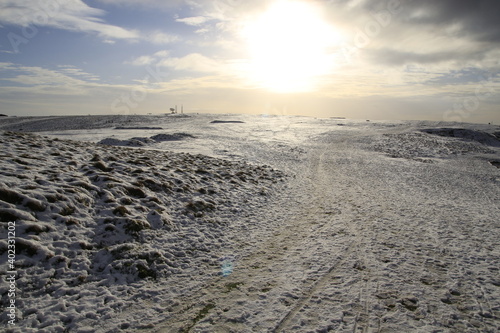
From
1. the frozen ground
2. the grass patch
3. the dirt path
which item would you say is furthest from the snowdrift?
the dirt path

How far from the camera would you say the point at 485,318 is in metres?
5.00

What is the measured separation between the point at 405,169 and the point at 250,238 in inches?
776

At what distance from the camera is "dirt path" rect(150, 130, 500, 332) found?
4.84m

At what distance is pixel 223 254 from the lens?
7.47 m

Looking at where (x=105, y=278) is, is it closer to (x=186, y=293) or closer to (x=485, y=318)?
(x=186, y=293)

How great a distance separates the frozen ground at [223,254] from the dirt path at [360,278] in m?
0.03

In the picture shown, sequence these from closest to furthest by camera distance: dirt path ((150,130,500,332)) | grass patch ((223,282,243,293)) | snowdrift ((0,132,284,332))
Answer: dirt path ((150,130,500,332)) → snowdrift ((0,132,284,332)) → grass patch ((223,282,243,293))

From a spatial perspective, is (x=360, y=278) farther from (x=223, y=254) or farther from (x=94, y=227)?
(x=94, y=227)

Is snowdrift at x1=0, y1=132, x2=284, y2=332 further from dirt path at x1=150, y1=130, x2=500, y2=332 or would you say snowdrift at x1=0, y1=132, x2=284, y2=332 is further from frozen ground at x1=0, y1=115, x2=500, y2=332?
dirt path at x1=150, y1=130, x2=500, y2=332

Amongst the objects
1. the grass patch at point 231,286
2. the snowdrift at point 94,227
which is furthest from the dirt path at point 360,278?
the snowdrift at point 94,227

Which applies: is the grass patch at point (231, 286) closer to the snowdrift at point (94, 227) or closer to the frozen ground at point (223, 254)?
the frozen ground at point (223, 254)

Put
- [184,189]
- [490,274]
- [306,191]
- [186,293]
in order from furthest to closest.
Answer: [306,191], [184,189], [490,274], [186,293]

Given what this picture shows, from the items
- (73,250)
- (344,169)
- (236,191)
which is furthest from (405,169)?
(73,250)

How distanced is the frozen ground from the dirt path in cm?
3
